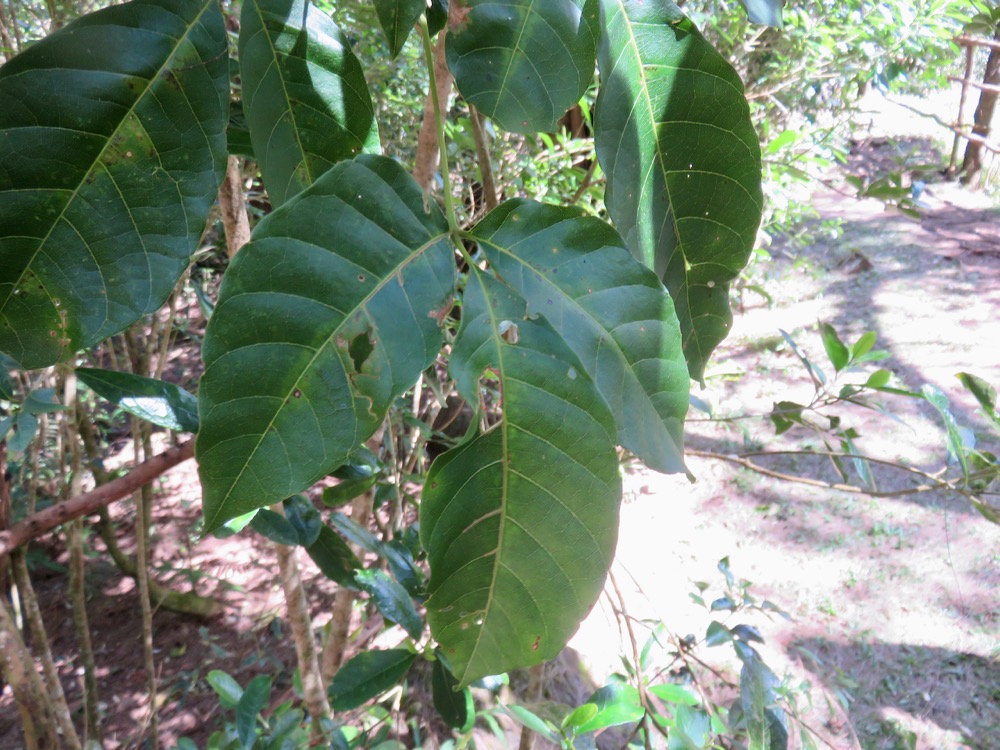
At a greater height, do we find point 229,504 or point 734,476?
point 229,504

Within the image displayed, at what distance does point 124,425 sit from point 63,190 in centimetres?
313

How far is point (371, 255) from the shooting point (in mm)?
349

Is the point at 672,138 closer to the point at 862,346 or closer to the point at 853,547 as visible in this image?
the point at 862,346

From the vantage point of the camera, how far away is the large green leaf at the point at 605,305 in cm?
38

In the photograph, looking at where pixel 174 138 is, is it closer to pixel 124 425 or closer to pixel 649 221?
pixel 649 221

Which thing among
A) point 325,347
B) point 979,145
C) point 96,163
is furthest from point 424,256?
point 979,145

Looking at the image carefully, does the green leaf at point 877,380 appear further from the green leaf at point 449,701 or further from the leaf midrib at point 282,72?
the leaf midrib at point 282,72

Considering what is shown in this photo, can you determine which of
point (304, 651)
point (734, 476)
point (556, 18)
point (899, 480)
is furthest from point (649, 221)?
point (899, 480)

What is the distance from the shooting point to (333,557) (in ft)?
3.12

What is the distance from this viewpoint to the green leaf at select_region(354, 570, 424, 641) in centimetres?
93

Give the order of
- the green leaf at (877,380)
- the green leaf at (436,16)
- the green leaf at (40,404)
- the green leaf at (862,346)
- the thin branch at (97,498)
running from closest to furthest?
the green leaf at (436,16) → the thin branch at (97,498) → the green leaf at (40,404) → the green leaf at (877,380) → the green leaf at (862,346)

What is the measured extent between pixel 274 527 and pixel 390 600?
0.22 metres

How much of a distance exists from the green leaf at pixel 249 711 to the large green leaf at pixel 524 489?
0.83m

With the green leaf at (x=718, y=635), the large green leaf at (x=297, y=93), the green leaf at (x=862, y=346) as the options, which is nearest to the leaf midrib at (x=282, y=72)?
the large green leaf at (x=297, y=93)
